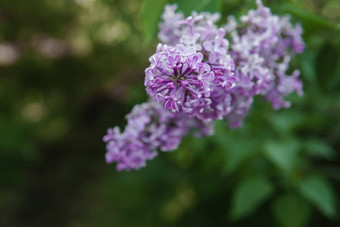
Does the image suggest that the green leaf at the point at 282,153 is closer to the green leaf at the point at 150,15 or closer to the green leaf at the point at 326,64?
the green leaf at the point at 326,64

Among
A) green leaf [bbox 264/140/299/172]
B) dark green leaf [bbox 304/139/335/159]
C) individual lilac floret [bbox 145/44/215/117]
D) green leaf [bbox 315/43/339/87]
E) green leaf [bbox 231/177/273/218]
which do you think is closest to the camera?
individual lilac floret [bbox 145/44/215/117]

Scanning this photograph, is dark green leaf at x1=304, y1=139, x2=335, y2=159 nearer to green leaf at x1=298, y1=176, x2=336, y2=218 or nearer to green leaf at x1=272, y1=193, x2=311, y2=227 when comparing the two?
green leaf at x1=298, y1=176, x2=336, y2=218

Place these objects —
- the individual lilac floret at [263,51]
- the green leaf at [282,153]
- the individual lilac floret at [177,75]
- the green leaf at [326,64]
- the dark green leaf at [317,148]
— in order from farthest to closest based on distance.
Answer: the dark green leaf at [317,148], the green leaf at [282,153], the green leaf at [326,64], the individual lilac floret at [263,51], the individual lilac floret at [177,75]

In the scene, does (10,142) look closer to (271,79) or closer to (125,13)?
(125,13)

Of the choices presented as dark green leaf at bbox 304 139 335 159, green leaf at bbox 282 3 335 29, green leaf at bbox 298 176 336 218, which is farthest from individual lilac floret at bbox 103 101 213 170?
dark green leaf at bbox 304 139 335 159

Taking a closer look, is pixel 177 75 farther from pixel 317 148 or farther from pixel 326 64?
pixel 317 148

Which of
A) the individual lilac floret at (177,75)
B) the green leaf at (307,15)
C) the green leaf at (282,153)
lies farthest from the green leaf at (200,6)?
the green leaf at (282,153)
